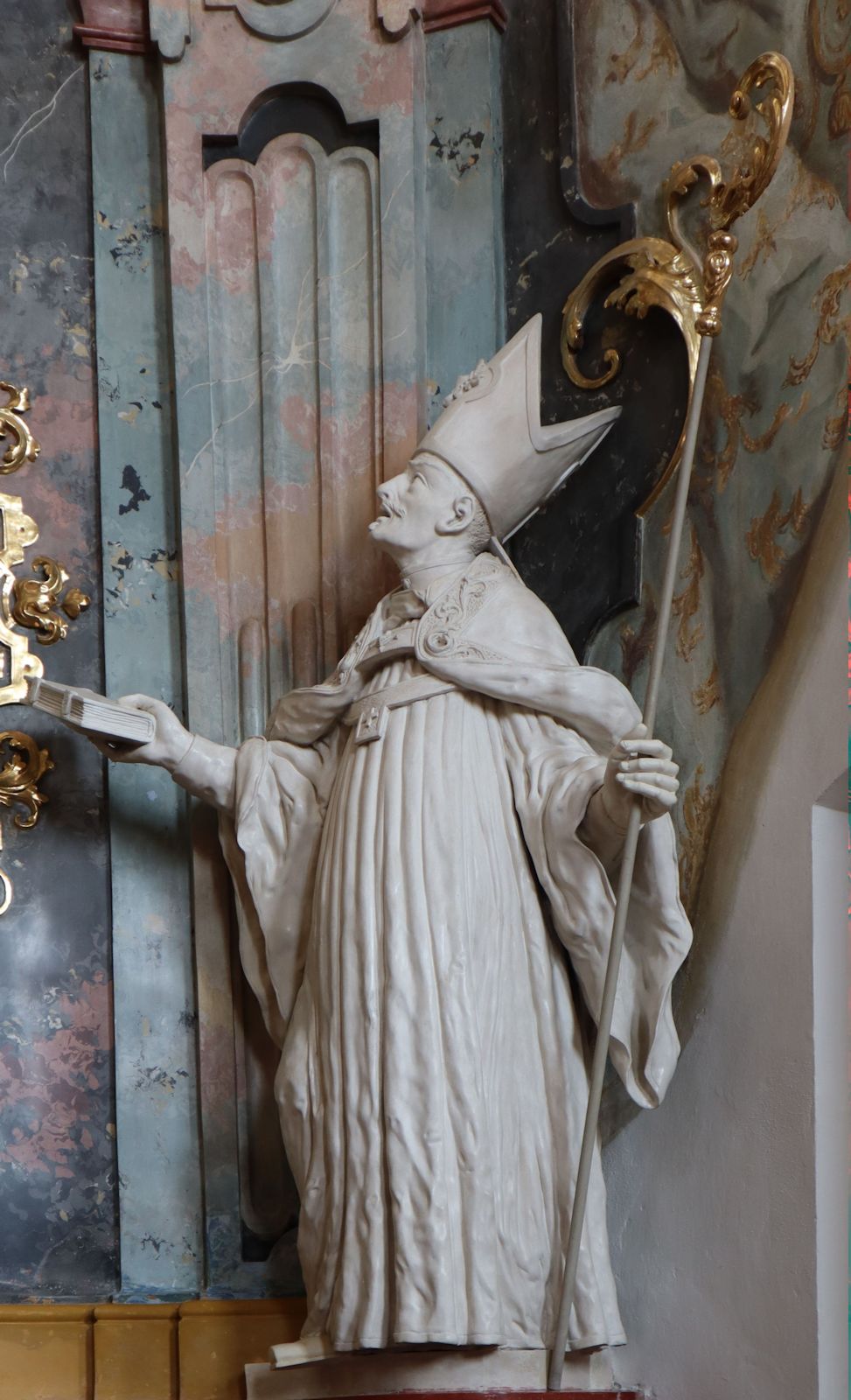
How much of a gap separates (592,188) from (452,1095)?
1737 millimetres

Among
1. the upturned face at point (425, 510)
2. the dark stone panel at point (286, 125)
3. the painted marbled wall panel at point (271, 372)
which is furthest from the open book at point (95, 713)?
the dark stone panel at point (286, 125)

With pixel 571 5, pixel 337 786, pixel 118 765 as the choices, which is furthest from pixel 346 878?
pixel 571 5

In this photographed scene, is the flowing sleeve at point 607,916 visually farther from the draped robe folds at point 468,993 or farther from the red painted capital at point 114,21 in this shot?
the red painted capital at point 114,21

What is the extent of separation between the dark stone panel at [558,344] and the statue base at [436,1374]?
1228 mm

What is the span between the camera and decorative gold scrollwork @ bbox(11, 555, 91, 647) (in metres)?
3.59

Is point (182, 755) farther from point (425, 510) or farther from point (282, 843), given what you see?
point (425, 510)

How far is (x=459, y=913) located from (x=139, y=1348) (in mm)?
1104

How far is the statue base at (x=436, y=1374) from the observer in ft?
9.04

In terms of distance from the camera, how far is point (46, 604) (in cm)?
360

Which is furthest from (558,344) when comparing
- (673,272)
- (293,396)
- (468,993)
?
(468,993)

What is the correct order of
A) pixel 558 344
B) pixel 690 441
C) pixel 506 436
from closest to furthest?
pixel 690 441 < pixel 506 436 < pixel 558 344

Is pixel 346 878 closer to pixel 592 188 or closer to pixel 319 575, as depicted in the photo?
pixel 319 575

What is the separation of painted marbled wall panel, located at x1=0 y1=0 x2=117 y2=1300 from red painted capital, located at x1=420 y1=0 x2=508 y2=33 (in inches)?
28.3

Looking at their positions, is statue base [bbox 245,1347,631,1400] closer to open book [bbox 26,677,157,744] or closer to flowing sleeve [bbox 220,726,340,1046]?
flowing sleeve [bbox 220,726,340,1046]
